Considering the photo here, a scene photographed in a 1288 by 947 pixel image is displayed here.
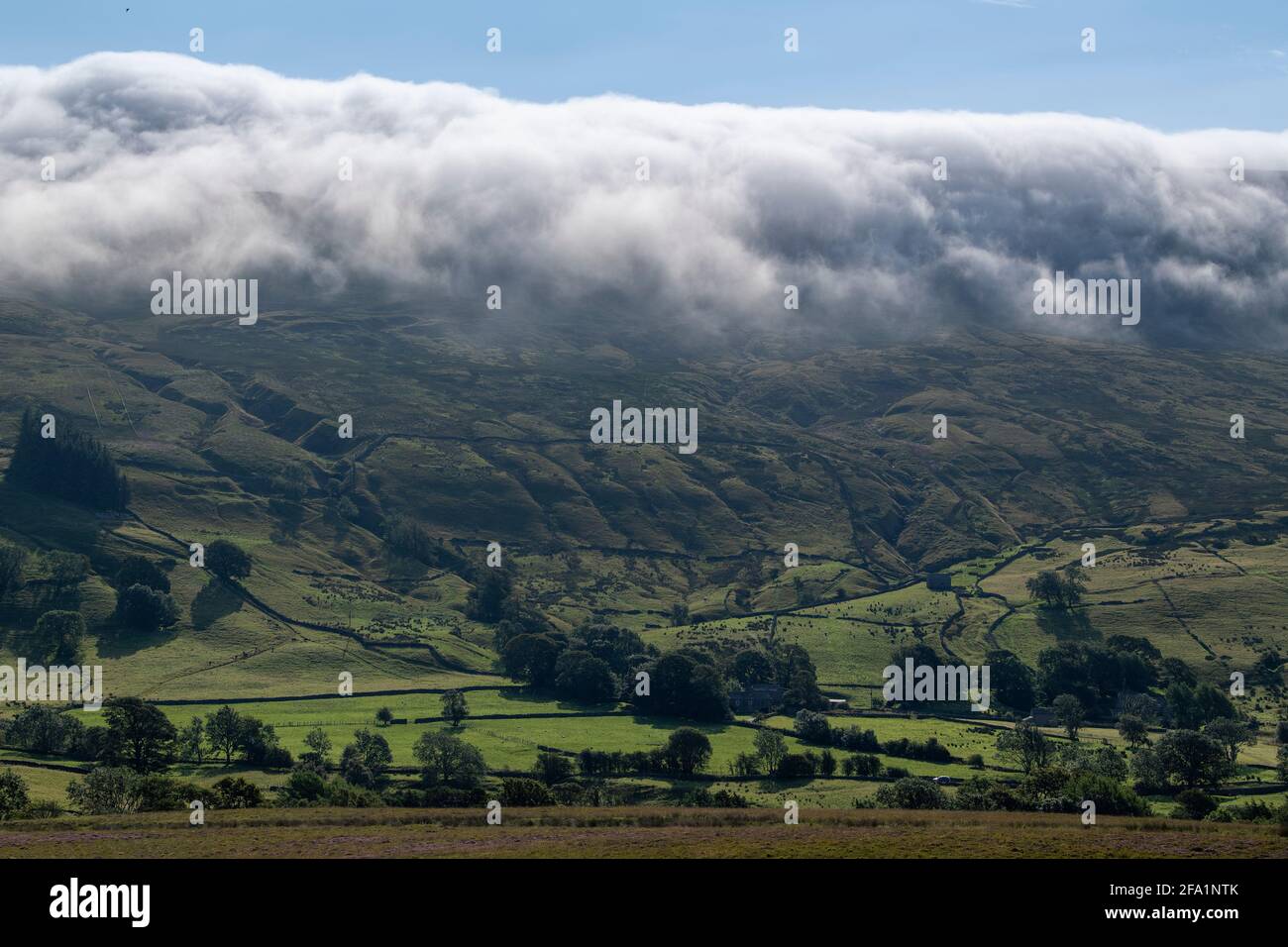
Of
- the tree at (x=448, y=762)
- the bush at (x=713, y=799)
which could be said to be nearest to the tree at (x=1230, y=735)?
the bush at (x=713, y=799)

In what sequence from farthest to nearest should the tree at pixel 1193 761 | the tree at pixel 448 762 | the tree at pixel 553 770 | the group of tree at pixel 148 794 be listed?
the tree at pixel 553 770, the tree at pixel 1193 761, the tree at pixel 448 762, the group of tree at pixel 148 794

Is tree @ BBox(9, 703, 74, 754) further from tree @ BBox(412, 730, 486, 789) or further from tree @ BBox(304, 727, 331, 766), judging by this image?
tree @ BBox(412, 730, 486, 789)

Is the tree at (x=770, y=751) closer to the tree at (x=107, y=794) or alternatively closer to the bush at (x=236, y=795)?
the bush at (x=236, y=795)

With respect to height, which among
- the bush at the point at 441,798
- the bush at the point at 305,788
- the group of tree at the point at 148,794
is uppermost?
the group of tree at the point at 148,794

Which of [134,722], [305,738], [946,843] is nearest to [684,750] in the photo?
[305,738]

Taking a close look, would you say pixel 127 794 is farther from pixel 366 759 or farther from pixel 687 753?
pixel 687 753

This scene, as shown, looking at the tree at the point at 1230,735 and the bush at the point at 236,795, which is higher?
the bush at the point at 236,795

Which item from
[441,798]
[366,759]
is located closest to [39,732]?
[366,759]
